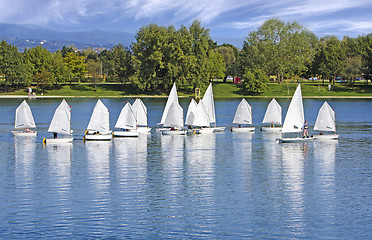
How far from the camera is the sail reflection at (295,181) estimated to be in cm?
3250

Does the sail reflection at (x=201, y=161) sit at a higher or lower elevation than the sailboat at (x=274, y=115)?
lower

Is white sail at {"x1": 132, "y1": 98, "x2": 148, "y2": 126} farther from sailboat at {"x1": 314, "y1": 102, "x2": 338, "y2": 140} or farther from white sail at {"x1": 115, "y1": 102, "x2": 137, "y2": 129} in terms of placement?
sailboat at {"x1": 314, "y1": 102, "x2": 338, "y2": 140}

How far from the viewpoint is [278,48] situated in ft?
636

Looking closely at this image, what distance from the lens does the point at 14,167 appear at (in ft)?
164

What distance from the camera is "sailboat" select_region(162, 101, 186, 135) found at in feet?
249

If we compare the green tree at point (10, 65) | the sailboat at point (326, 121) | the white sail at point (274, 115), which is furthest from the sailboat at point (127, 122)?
the green tree at point (10, 65)

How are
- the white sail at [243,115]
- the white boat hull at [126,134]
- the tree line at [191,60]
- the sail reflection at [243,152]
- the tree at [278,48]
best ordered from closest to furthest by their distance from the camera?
the sail reflection at [243,152], the white boat hull at [126,134], the white sail at [243,115], the tree line at [191,60], the tree at [278,48]

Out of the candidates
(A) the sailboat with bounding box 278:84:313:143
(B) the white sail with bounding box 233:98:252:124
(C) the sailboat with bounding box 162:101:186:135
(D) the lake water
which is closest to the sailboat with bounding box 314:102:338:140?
(D) the lake water

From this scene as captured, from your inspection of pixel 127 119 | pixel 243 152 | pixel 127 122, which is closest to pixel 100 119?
pixel 127 119

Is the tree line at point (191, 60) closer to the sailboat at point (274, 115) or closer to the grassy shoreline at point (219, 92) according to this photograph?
the grassy shoreline at point (219, 92)

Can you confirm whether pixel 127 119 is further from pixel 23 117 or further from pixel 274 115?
pixel 274 115

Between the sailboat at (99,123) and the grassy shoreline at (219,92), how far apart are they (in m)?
104

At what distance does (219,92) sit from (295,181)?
138 meters

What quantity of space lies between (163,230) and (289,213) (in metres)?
9.16
